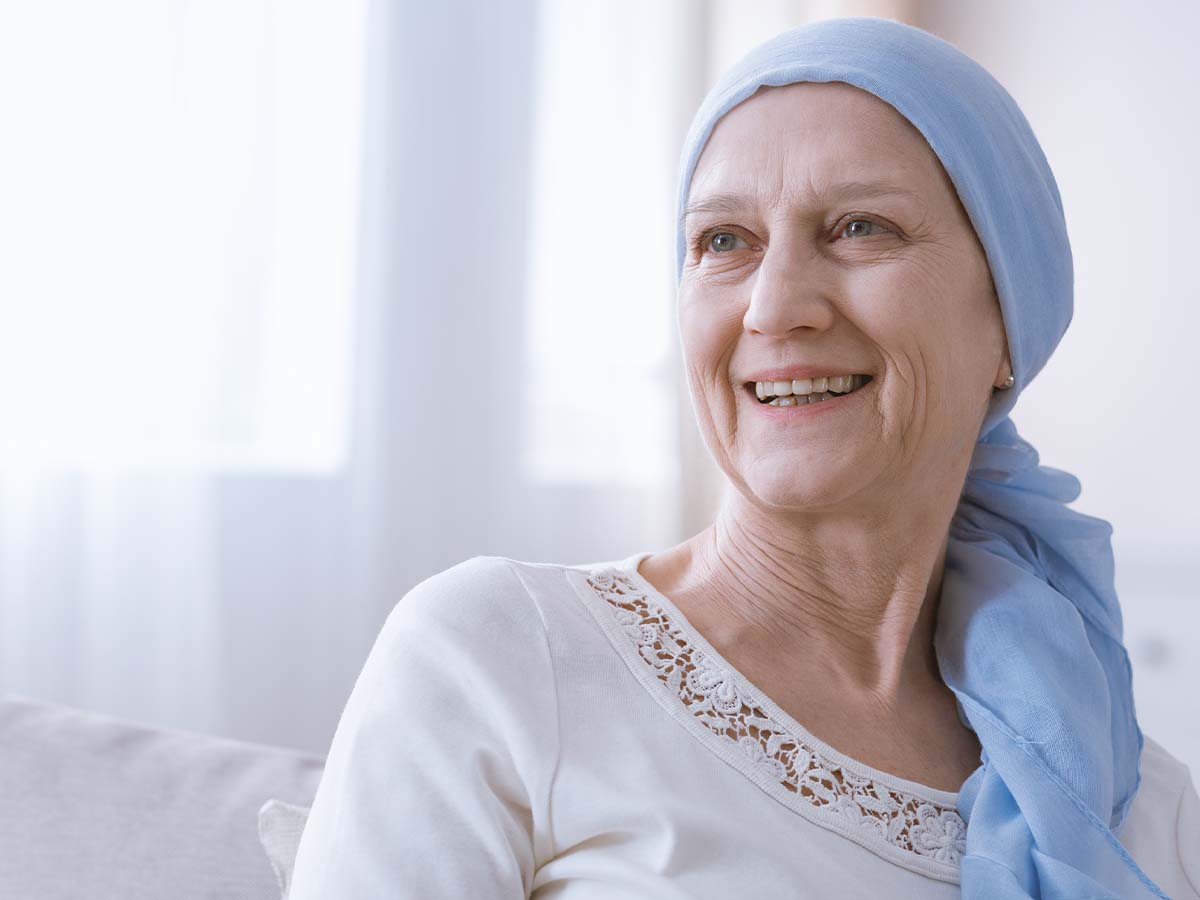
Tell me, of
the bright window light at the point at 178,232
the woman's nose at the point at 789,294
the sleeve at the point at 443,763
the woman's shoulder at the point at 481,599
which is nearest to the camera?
the sleeve at the point at 443,763

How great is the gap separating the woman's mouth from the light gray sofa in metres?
0.63

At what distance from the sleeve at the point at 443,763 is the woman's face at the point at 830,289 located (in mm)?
320

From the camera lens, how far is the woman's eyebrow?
1.16 metres

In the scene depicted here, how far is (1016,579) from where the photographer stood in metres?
1.38

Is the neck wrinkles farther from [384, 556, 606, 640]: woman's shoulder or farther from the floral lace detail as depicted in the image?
[384, 556, 606, 640]: woman's shoulder

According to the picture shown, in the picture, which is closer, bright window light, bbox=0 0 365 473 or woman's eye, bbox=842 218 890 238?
woman's eye, bbox=842 218 890 238

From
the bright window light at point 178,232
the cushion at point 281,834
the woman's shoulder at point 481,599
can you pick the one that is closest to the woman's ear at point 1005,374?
the woman's shoulder at point 481,599

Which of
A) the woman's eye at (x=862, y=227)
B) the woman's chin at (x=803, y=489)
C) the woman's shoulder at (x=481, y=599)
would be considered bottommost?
the woman's shoulder at (x=481, y=599)

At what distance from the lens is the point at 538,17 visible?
2975 millimetres

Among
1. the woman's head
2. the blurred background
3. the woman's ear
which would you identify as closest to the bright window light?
the blurred background

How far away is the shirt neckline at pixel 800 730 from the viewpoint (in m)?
1.11

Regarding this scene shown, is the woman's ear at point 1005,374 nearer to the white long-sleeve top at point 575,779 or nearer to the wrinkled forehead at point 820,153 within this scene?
the wrinkled forehead at point 820,153

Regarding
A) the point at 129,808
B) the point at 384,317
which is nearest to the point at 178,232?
the point at 384,317

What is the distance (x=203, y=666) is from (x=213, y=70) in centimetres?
117
